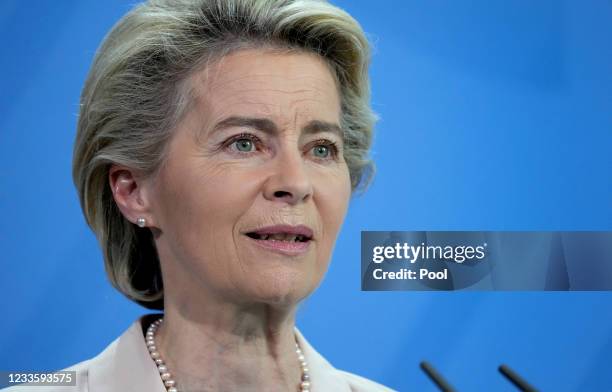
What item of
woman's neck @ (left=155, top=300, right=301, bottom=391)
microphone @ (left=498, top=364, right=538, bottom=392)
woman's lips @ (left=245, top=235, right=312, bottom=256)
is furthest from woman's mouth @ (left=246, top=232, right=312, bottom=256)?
microphone @ (left=498, top=364, right=538, bottom=392)

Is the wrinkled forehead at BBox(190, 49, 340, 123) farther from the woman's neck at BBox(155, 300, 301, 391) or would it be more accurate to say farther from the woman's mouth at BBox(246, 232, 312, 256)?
the woman's neck at BBox(155, 300, 301, 391)

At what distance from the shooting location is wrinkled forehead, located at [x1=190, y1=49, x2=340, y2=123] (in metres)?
1.54

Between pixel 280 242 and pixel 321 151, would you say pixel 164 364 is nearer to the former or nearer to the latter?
pixel 280 242

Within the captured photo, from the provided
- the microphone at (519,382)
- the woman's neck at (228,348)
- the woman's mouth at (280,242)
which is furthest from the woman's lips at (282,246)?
the microphone at (519,382)

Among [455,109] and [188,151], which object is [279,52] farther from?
[455,109]

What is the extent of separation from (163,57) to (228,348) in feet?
1.72

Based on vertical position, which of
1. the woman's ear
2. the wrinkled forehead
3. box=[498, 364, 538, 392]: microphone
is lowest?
box=[498, 364, 538, 392]: microphone

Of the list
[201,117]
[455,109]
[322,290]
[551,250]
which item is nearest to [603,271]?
[551,250]

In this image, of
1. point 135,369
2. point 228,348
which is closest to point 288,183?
point 228,348

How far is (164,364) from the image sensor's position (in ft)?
5.38

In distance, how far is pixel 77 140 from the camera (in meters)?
1.73

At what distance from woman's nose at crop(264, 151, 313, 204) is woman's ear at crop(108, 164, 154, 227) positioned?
274 millimetres

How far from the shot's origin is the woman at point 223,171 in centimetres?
150

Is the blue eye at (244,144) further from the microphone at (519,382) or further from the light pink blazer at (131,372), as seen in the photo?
the microphone at (519,382)
